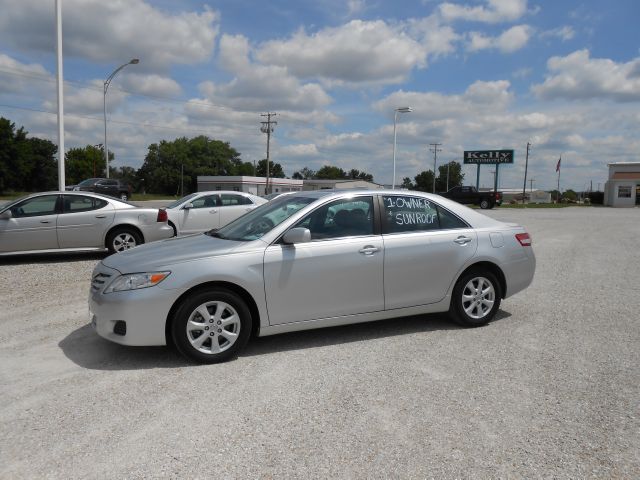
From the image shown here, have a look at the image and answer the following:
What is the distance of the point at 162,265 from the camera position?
460 cm

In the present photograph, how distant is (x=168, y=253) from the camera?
485 centimetres

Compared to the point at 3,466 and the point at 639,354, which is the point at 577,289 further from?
the point at 3,466

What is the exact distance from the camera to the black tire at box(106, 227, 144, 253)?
10.6 metres

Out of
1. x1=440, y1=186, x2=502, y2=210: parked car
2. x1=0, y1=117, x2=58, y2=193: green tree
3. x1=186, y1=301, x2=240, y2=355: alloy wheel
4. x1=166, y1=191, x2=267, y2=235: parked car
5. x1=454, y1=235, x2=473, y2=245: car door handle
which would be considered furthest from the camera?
x1=0, y1=117, x2=58, y2=193: green tree

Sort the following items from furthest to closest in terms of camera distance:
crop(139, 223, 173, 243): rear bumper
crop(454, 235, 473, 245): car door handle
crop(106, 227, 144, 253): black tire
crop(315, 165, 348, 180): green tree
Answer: crop(315, 165, 348, 180): green tree → crop(139, 223, 173, 243): rear bumper → crop(106, 227, 144, 253): black tire → crop(454, 235, 473, 245): car door handle

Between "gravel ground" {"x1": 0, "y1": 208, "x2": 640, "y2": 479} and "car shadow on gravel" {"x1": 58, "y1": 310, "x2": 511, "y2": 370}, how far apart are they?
0.02m

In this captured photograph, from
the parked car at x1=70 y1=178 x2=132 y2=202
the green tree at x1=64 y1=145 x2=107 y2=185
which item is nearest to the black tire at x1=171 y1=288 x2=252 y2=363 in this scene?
the parked car at x1=70 y1=178 x2=132 y2=202

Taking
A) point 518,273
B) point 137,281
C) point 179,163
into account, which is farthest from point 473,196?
point 179,163

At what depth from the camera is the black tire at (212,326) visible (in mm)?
4559

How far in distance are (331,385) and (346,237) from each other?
5.24 feet

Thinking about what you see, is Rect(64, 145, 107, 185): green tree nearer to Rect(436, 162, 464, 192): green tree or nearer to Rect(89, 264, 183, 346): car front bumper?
Rect(436, 162, 464, 192): green tree

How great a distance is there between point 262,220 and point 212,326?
1.31 m

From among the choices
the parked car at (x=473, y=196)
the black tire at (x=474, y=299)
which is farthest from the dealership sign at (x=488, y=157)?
the black tire at (x=474, y=299)

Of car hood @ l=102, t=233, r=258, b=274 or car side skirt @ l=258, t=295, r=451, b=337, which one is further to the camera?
car side skirt @ l=258, t=295, r=451, b=337
